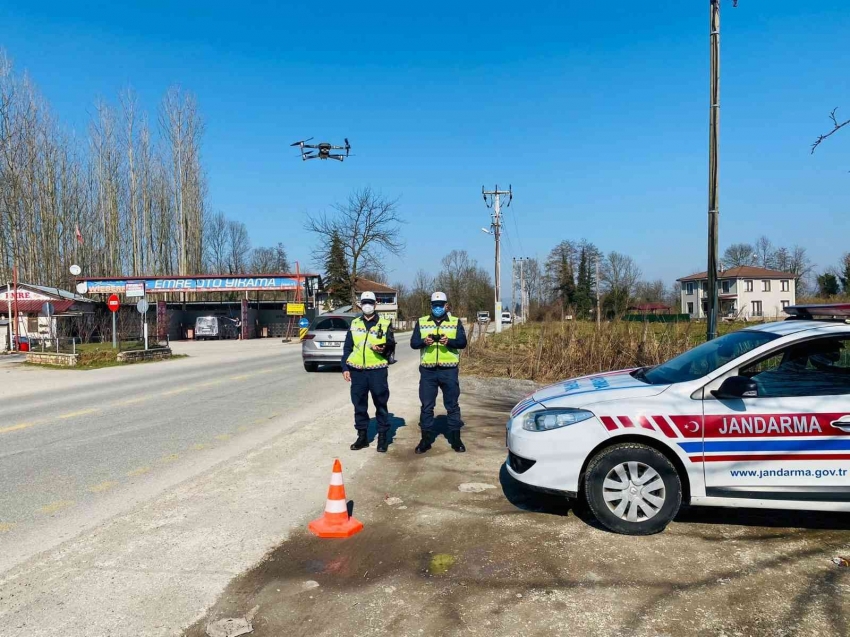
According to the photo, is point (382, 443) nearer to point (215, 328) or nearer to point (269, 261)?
point (215, 328)

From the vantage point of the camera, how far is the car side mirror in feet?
14.3

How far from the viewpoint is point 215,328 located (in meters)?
46.8

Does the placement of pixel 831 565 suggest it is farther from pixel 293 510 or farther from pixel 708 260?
pixel 708 260

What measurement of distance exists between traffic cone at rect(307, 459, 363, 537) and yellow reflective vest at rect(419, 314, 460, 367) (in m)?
2.61

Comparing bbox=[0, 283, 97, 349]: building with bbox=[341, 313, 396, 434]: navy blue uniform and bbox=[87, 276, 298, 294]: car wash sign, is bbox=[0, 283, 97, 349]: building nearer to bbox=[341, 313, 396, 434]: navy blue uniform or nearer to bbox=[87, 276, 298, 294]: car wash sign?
bbox=[87, 276, 298, 294]: car wash sign

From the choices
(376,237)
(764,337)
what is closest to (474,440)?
(764,337)

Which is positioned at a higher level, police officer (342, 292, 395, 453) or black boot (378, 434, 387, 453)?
police officer (342, 292, 395, 453)

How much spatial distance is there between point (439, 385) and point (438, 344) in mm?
540

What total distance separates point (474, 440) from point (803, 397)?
430 centimetres

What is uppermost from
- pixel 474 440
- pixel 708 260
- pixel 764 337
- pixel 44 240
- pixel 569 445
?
pixel 44 240

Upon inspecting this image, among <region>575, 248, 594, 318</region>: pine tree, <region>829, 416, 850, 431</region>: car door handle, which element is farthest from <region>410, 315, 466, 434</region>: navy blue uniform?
<region>575, 248, 594, 318</region>: pine tree

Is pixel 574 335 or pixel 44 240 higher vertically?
pixel 44 240

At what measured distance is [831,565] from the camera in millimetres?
3975

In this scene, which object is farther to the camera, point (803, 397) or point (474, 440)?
point (474, 440)
